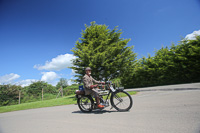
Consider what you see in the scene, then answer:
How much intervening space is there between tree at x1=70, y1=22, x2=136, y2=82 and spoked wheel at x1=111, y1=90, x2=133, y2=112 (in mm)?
6926

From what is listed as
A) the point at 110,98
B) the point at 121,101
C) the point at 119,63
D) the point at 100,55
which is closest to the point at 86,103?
the point at 110,98

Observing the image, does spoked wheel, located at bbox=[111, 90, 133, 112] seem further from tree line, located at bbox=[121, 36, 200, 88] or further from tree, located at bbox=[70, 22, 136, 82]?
tree line, located at bbox=[121, 36, 200, 88]

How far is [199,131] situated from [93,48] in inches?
441

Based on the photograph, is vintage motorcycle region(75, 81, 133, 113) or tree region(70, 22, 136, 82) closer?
vintage motorcycle region(75, 81, 133, 113)

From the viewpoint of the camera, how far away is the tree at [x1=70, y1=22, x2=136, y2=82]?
38.6 ft

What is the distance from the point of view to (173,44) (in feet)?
61.4

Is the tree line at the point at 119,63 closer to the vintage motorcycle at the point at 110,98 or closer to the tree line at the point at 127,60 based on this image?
the tree line at the point at 127,60

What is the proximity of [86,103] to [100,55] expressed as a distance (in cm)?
695

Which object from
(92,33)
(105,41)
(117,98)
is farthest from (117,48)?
(117,98)

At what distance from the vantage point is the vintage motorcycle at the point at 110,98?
4.60m

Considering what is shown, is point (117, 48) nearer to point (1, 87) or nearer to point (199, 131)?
point (199, 131)

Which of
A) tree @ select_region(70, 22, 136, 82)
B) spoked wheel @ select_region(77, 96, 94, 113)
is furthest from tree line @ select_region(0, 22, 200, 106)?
spoked wheel @ select_region(77, 96, 94, 113)

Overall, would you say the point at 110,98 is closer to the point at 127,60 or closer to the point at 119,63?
the point at 119,63

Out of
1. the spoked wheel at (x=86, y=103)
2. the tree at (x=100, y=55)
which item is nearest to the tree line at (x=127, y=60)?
the tree at (x=100, y=55)
